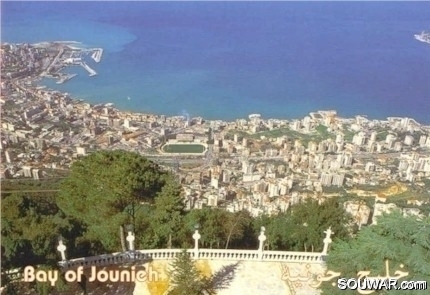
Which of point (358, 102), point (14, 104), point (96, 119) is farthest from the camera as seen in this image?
point (358, 102)

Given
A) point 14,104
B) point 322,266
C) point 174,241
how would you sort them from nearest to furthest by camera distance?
point 322,266
point 174,241
point 14,104

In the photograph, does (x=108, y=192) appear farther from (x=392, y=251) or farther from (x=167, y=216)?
(x=392, y=251)

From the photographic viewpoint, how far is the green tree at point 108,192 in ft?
25.1

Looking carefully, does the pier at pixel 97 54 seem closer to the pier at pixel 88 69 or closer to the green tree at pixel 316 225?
the pier at pixel 88 69

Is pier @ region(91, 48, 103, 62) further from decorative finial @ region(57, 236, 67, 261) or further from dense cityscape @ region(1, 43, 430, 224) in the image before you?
decorative finial @ region(57, 236, 67, 261)

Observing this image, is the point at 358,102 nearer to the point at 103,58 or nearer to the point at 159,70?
the point at 159,70

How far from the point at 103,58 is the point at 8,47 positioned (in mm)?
6212

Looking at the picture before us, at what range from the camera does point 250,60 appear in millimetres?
21109

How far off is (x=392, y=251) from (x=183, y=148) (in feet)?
38.1

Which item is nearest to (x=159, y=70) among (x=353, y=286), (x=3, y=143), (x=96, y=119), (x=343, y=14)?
(x=96, y=119)

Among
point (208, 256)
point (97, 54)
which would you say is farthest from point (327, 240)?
point (97, 54)

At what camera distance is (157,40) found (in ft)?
70.5

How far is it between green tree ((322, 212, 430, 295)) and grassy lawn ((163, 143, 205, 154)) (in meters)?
10.7

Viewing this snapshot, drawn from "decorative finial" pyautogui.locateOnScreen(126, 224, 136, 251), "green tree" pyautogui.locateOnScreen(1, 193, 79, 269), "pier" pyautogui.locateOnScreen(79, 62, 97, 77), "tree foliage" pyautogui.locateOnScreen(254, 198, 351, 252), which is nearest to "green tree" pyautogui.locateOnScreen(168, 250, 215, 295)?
"decorative finial" pyautogui.locateOnScreen(126, 224, 136, 251)
